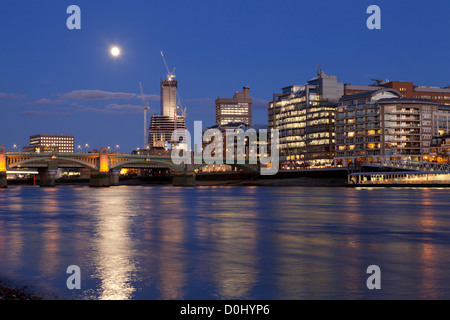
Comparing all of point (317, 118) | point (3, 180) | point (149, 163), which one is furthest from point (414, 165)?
point (3, 180)

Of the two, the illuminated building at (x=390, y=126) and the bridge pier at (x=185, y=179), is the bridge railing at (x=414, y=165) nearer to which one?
the illuminated building at (x=390, y=126)

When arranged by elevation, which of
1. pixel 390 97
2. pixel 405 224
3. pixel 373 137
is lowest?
pixel 405 224

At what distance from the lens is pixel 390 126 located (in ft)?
514

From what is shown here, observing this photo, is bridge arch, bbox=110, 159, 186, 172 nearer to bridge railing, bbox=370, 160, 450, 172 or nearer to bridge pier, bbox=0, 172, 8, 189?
bridge pier, bbox=0, 172, 8, 189

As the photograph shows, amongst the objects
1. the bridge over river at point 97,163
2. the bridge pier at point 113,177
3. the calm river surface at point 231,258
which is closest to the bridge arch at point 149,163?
the bridge over river at point 97,163

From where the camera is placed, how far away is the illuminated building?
156 metres

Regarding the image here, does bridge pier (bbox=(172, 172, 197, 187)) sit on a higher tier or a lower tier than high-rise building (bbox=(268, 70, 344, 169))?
lower

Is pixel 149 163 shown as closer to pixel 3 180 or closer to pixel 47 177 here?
pixel 47 177

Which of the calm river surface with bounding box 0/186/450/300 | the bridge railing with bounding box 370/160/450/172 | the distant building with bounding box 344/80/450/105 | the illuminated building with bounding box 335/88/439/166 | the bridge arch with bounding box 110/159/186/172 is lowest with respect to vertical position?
the calm river surface with bounding box 0/186/450/300

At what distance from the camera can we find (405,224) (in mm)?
36125

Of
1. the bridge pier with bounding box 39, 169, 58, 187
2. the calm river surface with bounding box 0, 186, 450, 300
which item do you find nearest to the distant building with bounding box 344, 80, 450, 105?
the bridge pier with bounding box 39, 169, 58, 187

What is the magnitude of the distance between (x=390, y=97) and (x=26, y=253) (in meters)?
155
